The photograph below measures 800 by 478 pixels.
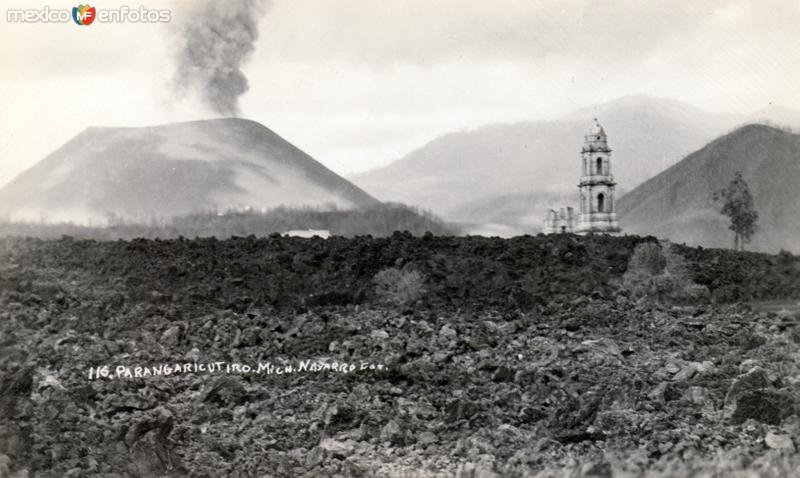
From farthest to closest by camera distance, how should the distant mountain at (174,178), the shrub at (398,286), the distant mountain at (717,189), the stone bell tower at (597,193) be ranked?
the distant mountain at (717,189) → the stone bell tower at (597,193) → the distant mountain at (174,178) → the shrub at (398,286)

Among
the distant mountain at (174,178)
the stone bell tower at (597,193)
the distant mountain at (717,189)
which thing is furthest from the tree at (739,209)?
the distant mountain at (174,178)

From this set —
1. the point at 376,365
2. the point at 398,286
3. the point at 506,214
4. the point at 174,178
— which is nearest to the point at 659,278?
the point at 398,286

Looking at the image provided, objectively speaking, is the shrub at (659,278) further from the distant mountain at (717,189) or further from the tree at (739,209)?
the distant mountain at (717,189)

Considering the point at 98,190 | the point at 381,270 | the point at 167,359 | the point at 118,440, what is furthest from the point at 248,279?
the point at 98,190

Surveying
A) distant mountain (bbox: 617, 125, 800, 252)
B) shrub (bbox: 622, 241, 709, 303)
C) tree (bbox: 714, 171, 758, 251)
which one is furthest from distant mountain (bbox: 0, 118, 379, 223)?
tree (bbox: 714, 171, 758, 251)

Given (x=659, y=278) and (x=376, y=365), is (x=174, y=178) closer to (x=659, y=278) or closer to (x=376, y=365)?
(x=376, y=365)

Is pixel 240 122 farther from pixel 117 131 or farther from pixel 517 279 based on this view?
pixel 517 279
